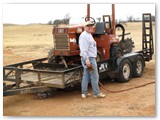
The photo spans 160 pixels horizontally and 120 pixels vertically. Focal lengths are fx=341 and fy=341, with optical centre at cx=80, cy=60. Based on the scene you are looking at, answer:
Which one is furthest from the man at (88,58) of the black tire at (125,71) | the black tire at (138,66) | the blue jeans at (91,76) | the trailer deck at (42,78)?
the black tire at (138,66)

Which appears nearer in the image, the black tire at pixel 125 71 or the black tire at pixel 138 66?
the black tire at pixel 125 71

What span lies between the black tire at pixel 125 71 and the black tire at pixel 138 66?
0.28m

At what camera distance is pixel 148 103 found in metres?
7.14

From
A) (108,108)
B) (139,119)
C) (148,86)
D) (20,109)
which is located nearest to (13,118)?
(20,109)

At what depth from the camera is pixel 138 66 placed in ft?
31.2

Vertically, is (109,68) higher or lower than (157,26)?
lower

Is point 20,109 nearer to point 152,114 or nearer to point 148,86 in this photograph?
point 152,114

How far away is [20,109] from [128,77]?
10.7 feet

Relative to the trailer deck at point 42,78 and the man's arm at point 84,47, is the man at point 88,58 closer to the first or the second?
the man's arm at point 84,47

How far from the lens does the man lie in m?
7.25

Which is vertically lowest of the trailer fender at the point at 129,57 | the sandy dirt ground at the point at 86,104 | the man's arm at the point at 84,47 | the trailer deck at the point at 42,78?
the sandy dirt ground at the point at 86,104

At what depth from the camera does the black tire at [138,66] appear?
929cm

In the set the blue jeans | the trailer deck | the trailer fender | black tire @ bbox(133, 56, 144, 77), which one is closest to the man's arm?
the blue jeans

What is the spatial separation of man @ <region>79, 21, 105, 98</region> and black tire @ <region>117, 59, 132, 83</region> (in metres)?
1.23
